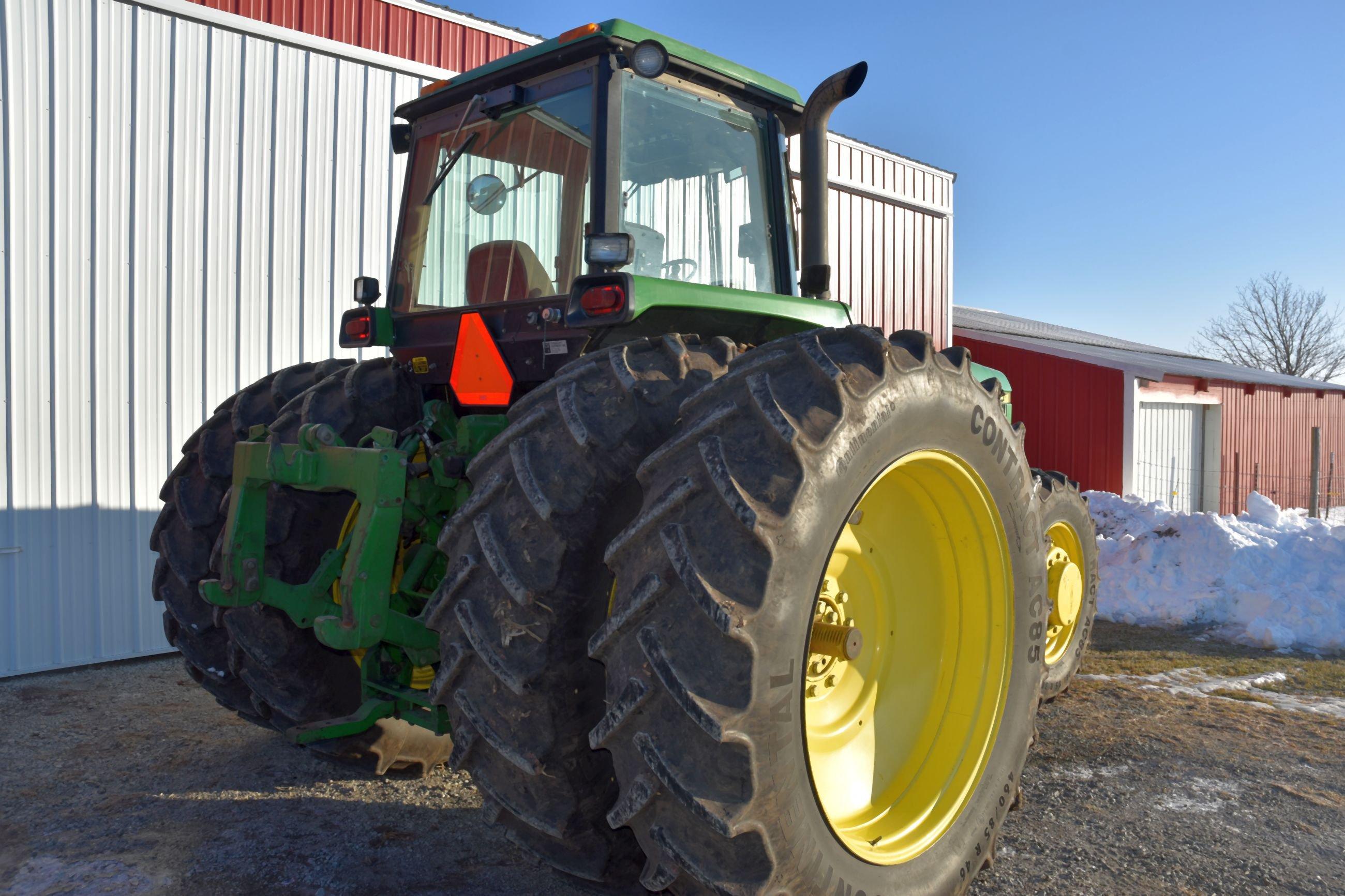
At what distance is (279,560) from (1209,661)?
17.7ft

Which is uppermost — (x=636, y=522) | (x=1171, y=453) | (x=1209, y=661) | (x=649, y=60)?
(x=649, y=60)

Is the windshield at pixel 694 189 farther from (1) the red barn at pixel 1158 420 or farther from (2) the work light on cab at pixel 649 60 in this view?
(1) the red barn at pixel 1158 420

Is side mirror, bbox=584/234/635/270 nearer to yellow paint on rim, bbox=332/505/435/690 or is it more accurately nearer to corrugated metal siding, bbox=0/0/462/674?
yellow paint on rim, bbox=332/505/435/690

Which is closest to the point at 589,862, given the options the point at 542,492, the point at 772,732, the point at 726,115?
the point at 772,732

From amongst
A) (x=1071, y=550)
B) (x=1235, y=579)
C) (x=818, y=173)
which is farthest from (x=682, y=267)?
(x=1235, y=579)

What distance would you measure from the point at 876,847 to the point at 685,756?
866 mm

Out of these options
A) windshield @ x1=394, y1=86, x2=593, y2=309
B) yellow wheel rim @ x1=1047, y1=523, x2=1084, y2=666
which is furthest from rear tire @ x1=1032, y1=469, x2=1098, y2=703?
windshield @ x1=394, y1=86, x2=593, y2=309

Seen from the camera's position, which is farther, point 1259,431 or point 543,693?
point 1259,431

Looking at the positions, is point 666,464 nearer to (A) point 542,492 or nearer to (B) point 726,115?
(A) point 542,492

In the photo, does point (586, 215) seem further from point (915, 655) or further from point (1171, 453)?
point (1171, 453)

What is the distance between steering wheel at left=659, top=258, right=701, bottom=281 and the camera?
3307 mm

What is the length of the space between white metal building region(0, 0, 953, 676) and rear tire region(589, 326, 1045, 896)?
5.11 meters

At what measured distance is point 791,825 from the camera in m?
2.14

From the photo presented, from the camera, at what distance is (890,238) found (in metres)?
11.9
